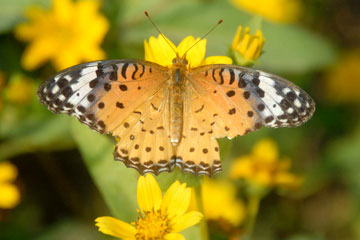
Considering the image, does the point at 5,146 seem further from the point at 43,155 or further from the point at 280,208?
the point at 280,208

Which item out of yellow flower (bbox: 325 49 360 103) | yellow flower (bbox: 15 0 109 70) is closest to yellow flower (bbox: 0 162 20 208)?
yellow flower (bbox: 15 0 109 70)

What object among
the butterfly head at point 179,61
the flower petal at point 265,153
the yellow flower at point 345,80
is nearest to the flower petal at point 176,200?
the butterfly head at point 179,61

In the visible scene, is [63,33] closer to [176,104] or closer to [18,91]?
[18,91]

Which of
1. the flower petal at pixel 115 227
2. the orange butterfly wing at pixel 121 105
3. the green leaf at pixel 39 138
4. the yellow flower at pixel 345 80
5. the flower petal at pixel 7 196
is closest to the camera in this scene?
the flower petal at pixel 115 227

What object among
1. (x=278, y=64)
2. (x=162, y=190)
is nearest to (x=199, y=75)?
(x=162, y=190)

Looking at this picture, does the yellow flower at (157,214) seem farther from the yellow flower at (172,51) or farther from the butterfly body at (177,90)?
the yellow flower at (172,51)

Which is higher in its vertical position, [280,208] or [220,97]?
[220,97]

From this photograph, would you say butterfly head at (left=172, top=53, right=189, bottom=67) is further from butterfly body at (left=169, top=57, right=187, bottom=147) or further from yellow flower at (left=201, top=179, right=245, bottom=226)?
yellow flower at (left=201, top=179, right=245, bottom=226)
